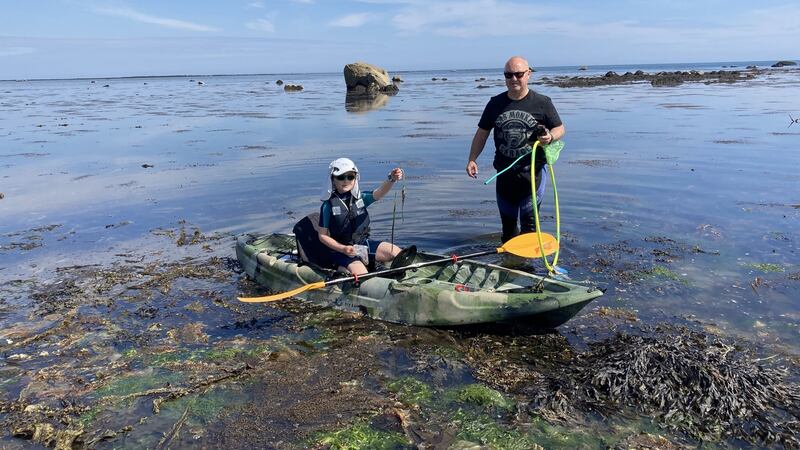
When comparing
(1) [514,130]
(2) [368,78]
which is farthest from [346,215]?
(2) [368,78]

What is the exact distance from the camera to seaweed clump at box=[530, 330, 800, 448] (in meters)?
4.46

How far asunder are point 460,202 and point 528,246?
17.3ft

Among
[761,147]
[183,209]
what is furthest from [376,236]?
[761,147]

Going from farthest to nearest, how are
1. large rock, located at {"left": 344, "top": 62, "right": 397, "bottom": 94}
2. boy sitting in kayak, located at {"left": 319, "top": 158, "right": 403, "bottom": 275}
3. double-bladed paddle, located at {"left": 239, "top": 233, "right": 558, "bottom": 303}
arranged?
large rock, located at {"left": 344, "top": 62, "right": 397, "bottom": 94}
boy sitting in kayak, located at {"left": 319, "top": 158, "right": 403, "bottom": 275}
double-bladed paddle, located at {"left": 239, "top": 233, "right": 558, "bottom": 303}

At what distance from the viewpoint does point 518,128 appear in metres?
7.56

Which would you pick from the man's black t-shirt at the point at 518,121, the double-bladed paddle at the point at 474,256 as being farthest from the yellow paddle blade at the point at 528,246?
the man's black t-shirt at the point at 518,121

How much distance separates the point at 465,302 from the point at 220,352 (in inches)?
112

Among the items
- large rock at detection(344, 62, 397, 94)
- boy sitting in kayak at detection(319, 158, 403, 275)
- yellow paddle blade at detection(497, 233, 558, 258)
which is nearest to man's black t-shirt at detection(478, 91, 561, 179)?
yellow paddle blade at detection(497, 233, 558, 258)

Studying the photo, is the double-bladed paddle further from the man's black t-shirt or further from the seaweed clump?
the seaweed clump

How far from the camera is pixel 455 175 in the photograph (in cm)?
1505

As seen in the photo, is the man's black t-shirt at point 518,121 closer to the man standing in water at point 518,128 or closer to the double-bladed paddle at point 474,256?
the man standing in water at point 518,128

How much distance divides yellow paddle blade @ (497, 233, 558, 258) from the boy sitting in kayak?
5.52 feet

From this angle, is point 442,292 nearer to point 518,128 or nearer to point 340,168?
point 340,168

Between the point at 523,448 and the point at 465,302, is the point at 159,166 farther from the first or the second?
the point at 523,448
